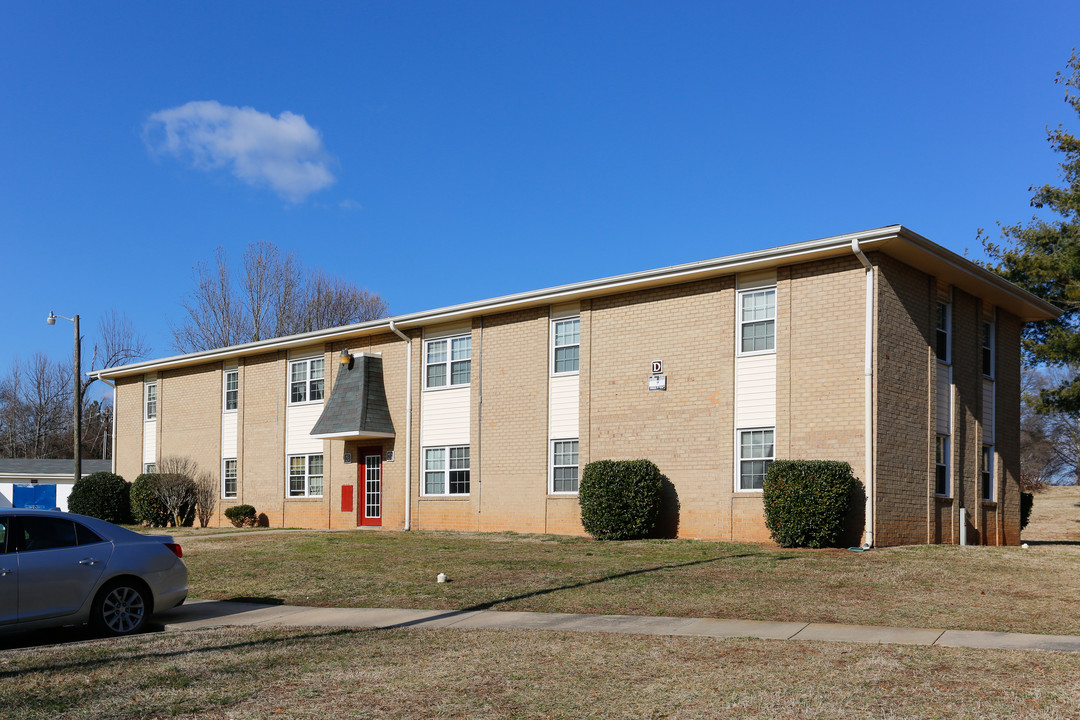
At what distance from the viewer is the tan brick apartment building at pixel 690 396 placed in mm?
18891

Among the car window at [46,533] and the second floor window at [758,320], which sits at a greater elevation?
the second floor window at [758,320]

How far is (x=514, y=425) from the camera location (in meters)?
24.2

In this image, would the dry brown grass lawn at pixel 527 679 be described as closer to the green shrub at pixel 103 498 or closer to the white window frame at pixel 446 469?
the white window frame at pixel 446 469

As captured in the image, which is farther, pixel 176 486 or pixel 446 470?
pixel 176 486

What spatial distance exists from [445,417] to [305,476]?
6.32 m

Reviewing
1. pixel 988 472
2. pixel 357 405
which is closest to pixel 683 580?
pixel 988 472

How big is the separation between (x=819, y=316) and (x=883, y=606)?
868 cm

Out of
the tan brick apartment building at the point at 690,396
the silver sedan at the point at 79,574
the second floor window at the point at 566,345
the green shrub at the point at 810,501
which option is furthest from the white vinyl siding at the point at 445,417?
the silver sedan at the point at 79,574

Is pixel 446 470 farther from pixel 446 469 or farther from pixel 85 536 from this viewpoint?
pixel 85 536

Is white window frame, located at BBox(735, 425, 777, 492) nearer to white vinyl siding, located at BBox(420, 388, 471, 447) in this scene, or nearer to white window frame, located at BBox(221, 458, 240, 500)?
white vinyl siding, located at BBox(420, 388, 471, 447)

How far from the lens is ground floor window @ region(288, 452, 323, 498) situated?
2941 cm

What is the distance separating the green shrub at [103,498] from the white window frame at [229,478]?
3923 millimetres

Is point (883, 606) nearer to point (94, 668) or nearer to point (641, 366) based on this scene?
point (94, 668)

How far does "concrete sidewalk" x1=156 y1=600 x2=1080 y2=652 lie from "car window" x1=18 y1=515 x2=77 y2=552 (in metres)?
1.51
